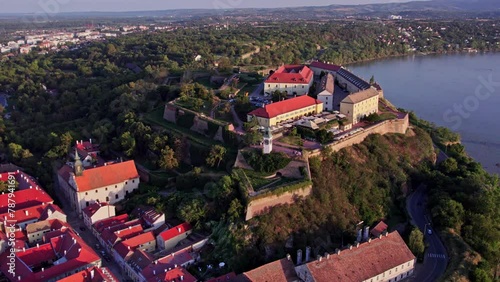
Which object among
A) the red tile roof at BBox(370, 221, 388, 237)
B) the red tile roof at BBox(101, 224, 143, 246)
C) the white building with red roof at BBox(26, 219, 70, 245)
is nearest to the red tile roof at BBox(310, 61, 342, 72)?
the red tile roof at BBox(370, 221, 388, 237)

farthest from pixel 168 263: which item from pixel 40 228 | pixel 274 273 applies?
pixel 40 228

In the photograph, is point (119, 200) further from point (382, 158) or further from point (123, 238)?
point (382, 158)

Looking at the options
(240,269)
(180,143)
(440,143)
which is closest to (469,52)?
(440,143)

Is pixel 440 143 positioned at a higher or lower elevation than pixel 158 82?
lower

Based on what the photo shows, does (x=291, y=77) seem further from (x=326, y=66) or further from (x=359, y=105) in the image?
(x=326, y=66)

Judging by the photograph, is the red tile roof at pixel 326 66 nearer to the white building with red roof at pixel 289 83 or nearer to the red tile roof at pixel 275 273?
the white building with red roof at pixel 289 83

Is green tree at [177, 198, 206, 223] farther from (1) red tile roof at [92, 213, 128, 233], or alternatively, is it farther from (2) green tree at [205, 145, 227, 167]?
(2) green tree at [205, 145, 227, 167]
